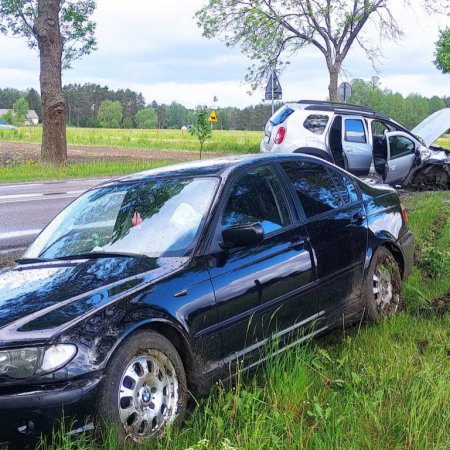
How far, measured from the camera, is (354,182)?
18.0ft

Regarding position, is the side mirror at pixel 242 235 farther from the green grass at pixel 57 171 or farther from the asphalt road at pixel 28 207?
the green grass at pixel 57 171

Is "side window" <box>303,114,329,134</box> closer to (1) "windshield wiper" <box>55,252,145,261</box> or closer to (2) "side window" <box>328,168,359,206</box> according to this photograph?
(2) "side window" <box>328,168,359,206</box>

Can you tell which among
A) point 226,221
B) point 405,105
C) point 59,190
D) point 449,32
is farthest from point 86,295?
point 405,105

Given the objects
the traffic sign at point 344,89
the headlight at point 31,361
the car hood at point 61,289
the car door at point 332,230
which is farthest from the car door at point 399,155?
the headlight at point 31,361

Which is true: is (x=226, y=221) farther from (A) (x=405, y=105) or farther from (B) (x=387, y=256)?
(A) (x=405, y=105)

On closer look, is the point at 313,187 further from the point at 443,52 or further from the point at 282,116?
the point at 443,52

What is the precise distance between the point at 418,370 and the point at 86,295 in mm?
2074

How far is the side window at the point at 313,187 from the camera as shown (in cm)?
472

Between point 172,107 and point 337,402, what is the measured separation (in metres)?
160

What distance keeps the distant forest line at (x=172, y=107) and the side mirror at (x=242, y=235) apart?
286 feet

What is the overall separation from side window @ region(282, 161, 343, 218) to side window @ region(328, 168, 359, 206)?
0.20ft

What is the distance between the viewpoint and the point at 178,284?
136 inches

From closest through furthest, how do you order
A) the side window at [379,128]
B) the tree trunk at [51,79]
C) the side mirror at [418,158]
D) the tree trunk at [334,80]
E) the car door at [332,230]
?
the car door at [332,230] → the side window at [379,128] → the side mirror at [418,158] → the tree trunk at [51,79] → the tree trunk at [334,80]

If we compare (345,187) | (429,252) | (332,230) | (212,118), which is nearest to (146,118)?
(212,118)
